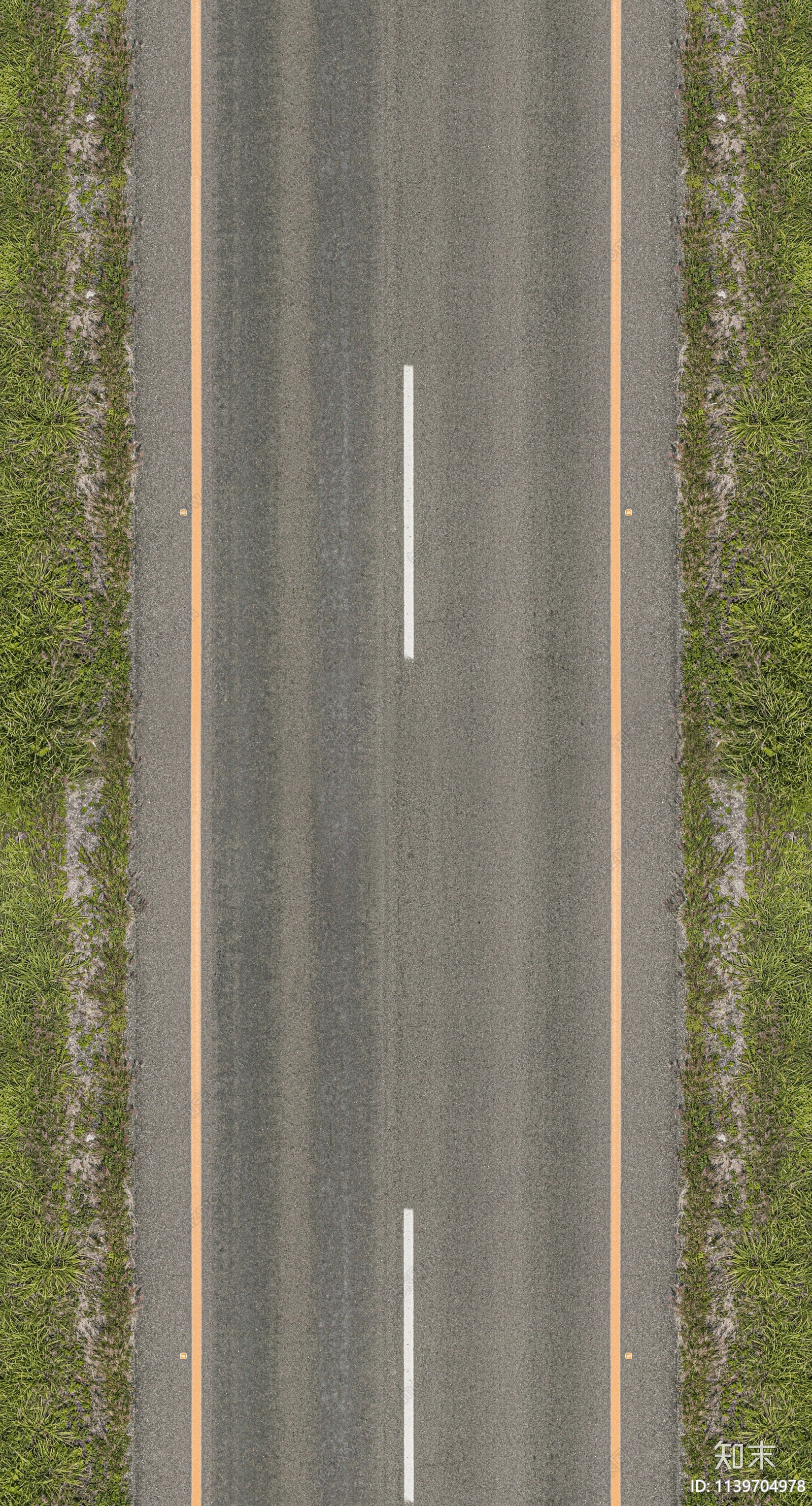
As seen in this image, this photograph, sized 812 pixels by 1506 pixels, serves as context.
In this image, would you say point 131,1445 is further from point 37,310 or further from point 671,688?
point 37,310

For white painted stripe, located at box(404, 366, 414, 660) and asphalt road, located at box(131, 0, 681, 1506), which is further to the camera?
white painted stripe, located at box(404, 366, 414, 660)

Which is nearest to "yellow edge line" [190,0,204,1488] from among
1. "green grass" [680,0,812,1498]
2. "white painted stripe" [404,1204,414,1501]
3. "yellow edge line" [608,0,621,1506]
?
"white painted stripe" [404,1204,414,1501]

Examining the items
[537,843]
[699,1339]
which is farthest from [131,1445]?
[537,843]

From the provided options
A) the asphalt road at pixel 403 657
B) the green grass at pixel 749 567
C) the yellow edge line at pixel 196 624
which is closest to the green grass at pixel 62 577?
the asphalt road at pixel 403 657

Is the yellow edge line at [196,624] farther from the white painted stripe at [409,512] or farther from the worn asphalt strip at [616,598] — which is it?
the worn asphalt strip at [616,598]

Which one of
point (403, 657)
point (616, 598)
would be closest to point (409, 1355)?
point (403, 657)

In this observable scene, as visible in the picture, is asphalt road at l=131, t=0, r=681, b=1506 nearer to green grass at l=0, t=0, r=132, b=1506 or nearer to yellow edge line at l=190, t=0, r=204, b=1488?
yellow edge line at l=190, t=0, r=204, b=1488
